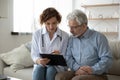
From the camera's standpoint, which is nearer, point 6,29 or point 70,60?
point 70,60

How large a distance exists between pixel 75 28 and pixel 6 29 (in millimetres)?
2298

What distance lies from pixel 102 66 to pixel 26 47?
4.78 ft

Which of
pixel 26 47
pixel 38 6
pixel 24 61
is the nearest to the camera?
pixel 24 61

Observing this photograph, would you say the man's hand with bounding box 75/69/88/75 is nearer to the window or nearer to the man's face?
the man's face

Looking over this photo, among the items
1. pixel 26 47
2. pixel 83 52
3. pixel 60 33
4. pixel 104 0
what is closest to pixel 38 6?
pixel 104 0

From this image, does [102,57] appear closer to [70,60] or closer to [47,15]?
[70,60]

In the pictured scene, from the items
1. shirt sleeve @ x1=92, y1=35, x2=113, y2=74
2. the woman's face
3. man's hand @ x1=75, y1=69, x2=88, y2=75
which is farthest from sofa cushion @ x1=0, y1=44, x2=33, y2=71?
shirt sleeve @ x1=92, y1=35, x2=113, y2=74

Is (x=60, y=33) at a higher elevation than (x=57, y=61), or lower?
higher

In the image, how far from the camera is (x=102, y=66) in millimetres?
1852

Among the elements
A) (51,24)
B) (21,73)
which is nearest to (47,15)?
(51,24)

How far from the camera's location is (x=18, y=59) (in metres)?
2.85

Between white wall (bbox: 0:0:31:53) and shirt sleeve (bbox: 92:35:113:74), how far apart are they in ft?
7.78

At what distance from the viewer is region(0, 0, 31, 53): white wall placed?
3.87 m

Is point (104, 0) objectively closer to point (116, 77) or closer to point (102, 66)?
point (116, 77)
